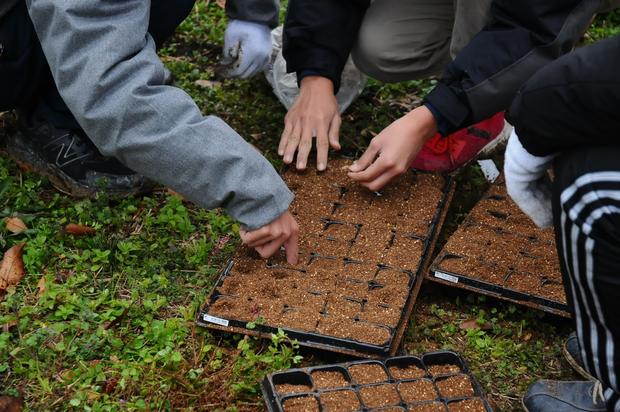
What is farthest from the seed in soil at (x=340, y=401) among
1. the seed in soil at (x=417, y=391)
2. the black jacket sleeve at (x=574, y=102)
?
the black jacket sleeve at (x=574, y=102)

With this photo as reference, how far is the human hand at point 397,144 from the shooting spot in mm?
2361

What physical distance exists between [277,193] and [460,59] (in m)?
0.67

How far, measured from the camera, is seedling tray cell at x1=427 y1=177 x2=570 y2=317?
2.29m

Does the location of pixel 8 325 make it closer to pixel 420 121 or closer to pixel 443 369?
pixel 443 369

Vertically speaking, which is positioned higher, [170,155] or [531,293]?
[170,155]

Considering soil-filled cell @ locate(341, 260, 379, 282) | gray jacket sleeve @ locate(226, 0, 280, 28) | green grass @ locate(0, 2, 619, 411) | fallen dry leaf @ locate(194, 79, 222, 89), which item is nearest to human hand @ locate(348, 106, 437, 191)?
soil-filled cell @ locate(341, 260, 379, 282)

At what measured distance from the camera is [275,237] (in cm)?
219

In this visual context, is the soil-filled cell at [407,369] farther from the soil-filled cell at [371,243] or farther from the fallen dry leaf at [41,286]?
the fallen dry leaf at [41,286]

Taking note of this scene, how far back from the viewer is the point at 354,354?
2.07 m

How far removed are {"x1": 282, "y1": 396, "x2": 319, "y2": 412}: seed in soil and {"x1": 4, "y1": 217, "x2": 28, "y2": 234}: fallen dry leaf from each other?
1132 millimetres

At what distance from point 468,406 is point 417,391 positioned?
0.13 metres

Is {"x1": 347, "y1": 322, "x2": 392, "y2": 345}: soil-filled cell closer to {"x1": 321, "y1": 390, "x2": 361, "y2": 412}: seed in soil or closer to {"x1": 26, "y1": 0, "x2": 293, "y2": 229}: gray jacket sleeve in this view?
{"x1": 321, "y1": 390, "x2": 361, "y2": 412}: seed in soil

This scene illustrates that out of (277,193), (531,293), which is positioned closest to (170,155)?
(277,193)

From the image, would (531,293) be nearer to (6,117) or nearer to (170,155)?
(170,155)
